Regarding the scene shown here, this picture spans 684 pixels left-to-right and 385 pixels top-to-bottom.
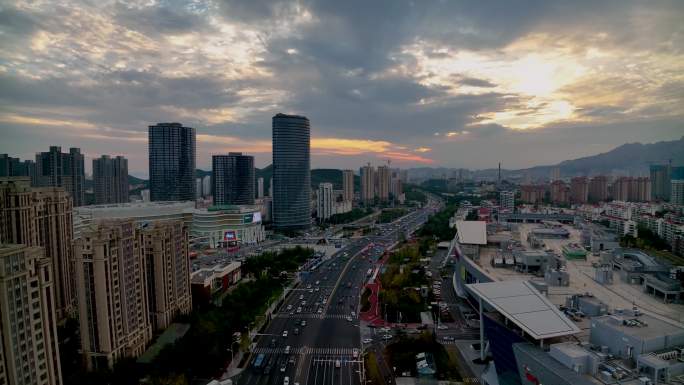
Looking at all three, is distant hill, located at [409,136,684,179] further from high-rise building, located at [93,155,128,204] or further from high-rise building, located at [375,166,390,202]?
high-rise building, located at [93,155,128,204]

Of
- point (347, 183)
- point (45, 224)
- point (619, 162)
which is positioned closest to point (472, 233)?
point (45, 224)

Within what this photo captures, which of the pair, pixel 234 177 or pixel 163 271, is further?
pixel 234 177

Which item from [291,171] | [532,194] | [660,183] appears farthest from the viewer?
[532,194]

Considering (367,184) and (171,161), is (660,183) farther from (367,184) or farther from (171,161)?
(171,161)

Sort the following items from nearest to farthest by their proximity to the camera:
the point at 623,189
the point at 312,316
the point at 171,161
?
the point at 312,316 → the point at 171,161 → the point at 623,189

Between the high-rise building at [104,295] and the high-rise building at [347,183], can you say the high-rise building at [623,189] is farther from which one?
the high-rise building at [104,295]

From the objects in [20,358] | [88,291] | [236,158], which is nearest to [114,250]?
[88,291]
